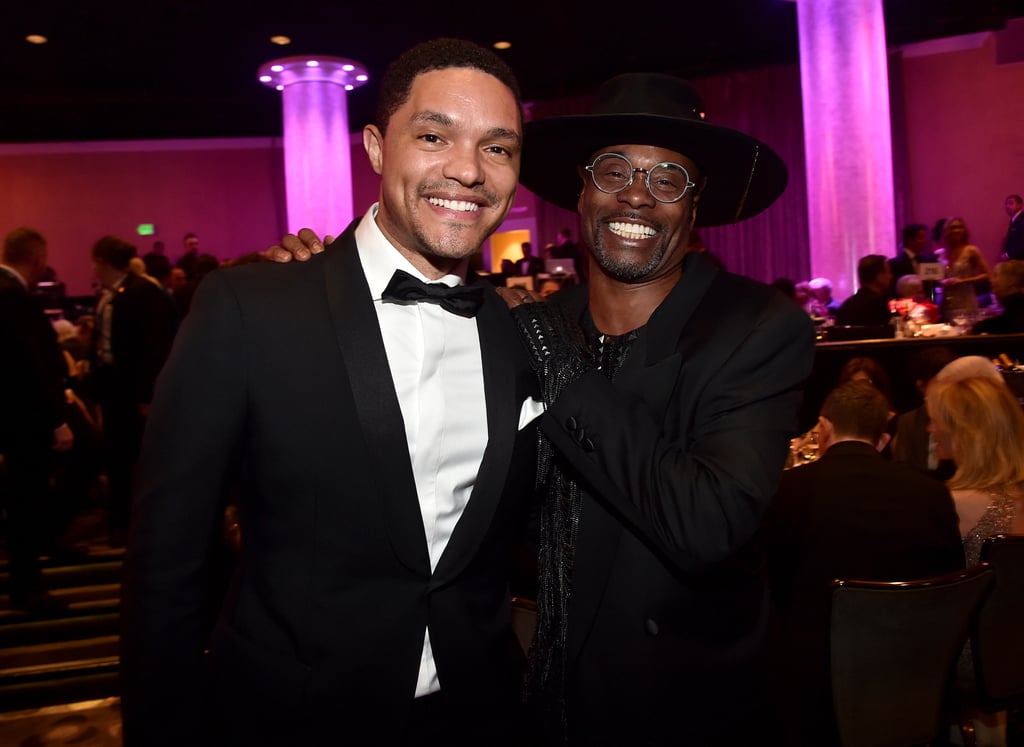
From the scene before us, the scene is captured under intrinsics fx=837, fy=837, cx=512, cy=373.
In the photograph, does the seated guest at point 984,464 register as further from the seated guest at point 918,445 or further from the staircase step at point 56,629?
the staircase step at point 56,629

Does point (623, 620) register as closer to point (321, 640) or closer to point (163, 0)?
point (321, 640)

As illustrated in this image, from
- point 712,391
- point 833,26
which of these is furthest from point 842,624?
point 833,26

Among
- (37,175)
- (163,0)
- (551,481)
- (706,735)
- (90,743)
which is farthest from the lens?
(37,175)

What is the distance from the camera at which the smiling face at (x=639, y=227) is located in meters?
1.83

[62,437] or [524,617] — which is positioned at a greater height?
[62,437]

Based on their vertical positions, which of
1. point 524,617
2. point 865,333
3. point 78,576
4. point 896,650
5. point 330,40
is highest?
point 330,40

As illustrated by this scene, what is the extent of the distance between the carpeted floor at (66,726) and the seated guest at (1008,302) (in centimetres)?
510

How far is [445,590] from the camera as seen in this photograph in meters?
1.35

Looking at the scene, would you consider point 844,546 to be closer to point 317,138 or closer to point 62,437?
point 62,437

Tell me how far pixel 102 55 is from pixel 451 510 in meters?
11.2

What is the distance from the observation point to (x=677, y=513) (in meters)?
1.47

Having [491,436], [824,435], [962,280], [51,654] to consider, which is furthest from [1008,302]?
[51,654]

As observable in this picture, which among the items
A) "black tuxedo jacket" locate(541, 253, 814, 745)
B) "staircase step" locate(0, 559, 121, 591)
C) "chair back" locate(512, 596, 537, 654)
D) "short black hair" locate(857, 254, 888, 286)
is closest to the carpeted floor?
"staircase step" locate(0, 559, 121, 591)

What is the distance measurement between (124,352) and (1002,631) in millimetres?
4543
